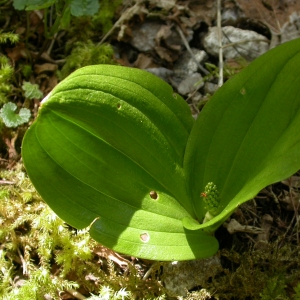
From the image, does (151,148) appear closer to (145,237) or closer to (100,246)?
(145,237)

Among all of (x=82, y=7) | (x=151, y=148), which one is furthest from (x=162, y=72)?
(x=151, y=148)

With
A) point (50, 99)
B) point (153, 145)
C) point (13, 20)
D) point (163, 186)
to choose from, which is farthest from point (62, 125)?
point (13, 20)

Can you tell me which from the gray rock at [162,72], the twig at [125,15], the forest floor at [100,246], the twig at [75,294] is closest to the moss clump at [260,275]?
the forest floor at [100,246]

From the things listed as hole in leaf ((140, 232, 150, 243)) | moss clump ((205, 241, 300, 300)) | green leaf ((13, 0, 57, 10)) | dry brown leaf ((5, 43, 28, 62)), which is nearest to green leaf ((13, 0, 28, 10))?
green leaf ((13, 0, 57, 10))

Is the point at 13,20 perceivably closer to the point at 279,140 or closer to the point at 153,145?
the point at 153,145

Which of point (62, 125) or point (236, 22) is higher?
point (236, 22)

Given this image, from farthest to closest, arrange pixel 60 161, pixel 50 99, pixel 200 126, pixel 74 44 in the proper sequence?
pixel 74 44 < pixel 200 126 < pixel 60 161 < pixel 50 99

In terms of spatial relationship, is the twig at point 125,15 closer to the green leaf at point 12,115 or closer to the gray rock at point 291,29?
the green leaf at point 12,115

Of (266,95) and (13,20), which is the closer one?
(266,95)
